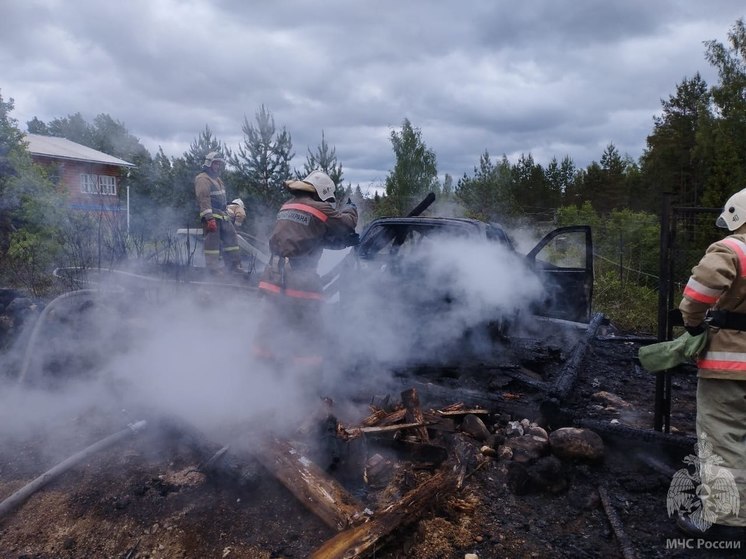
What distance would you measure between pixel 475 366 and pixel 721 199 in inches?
649

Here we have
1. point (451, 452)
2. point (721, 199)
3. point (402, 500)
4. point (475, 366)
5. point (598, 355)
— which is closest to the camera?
point (402, 500)

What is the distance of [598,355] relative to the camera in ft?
22.4

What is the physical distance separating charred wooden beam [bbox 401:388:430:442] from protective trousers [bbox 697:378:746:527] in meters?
1.84

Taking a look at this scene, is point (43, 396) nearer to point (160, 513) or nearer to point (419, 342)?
point (160, 513)

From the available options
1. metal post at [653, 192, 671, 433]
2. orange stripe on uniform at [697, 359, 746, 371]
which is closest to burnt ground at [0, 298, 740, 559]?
metal post at [653, 192, 671, 433]

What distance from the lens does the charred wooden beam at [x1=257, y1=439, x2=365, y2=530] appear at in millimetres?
2826

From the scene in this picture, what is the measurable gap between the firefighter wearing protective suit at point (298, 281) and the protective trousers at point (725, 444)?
2980 millimetres

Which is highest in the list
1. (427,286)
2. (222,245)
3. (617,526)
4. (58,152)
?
(58,152)

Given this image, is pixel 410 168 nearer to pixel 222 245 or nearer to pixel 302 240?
pixel 222 245

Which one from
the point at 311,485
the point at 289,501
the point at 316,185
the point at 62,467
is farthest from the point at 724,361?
the point at 62,467

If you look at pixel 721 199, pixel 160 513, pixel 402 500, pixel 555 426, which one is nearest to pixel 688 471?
pixel 555 426

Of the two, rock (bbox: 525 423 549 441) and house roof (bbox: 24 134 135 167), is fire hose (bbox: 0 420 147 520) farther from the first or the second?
house roof (bbox: 24 134 135 167)

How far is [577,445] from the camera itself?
350 cm

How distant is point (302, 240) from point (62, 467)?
2.56 metres
